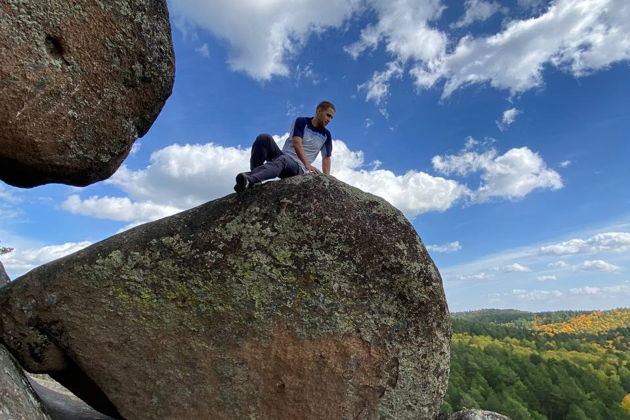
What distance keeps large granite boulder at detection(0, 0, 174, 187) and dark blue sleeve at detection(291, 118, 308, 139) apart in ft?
6.53

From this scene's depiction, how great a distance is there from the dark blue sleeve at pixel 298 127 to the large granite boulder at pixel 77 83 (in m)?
1.99

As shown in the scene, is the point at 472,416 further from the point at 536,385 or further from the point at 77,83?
the point at 536,385

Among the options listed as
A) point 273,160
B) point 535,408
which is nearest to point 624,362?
point 535,408

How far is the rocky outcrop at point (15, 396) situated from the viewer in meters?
4.65

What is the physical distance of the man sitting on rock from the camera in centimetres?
682

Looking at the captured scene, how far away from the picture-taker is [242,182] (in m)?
6.05

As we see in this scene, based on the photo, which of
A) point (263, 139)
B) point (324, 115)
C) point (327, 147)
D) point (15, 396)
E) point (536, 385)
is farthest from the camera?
point (536, 385)

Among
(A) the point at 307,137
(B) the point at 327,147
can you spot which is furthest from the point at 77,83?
(B) the point at 327,147

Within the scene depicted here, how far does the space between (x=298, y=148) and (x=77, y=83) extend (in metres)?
3.10

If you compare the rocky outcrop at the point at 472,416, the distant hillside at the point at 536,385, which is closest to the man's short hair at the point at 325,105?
the rocky outcrop at the point at 472,416

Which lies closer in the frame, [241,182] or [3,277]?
[241,182]

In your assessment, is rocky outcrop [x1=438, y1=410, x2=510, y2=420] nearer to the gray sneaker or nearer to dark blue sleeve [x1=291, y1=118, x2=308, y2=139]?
the gray sneaker

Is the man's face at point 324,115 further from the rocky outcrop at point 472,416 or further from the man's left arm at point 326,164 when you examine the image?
the rocky outcrop at point 472,416

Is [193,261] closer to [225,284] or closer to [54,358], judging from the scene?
[225,284]
